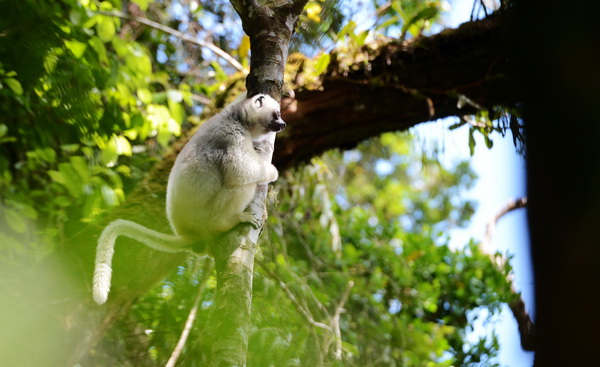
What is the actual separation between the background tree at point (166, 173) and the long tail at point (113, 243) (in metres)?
0.46

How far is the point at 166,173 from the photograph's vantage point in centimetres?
500

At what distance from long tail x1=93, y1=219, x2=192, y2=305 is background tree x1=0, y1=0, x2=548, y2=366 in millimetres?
464

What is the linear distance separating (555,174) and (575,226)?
2.7 inches

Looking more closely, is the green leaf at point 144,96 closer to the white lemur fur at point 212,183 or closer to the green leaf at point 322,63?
the white lemur fur at point 212,183

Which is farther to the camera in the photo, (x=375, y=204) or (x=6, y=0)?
(x=375, y=204)

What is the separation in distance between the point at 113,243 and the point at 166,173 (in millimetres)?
1566

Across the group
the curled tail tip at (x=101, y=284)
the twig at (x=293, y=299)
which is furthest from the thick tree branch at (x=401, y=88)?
the curled tail tip at (x=101, y=284)

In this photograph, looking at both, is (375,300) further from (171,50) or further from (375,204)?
(375,204)

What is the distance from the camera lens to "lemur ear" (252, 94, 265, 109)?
10.3 ft

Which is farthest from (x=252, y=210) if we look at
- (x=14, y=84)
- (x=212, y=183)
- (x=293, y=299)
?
(x=14, y=84)

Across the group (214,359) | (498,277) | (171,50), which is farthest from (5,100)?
(498,277)

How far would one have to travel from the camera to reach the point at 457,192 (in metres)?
13.9

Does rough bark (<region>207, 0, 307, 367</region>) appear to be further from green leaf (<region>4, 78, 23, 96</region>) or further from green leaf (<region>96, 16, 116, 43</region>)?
green leaf (<region>4, 78, 23, 96</region>)

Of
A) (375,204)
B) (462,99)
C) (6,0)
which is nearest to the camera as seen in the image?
(6,0)
